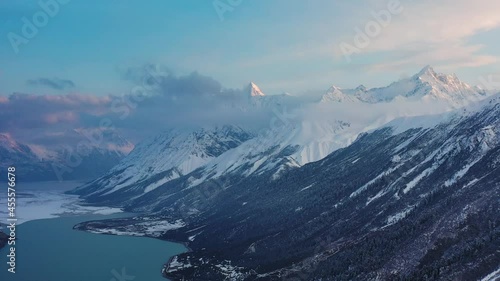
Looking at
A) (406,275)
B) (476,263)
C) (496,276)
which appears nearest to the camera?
(496,276)

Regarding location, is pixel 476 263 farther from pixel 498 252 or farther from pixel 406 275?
pixel 406 275

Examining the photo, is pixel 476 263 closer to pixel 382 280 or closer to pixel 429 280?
pixel 429 280

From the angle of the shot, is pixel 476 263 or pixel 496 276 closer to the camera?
pixel 496 276

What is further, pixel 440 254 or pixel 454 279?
pixel 440 254

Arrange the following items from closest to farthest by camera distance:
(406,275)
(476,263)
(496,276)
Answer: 1. (496,276)
2. (476,263)
3. (406,275)

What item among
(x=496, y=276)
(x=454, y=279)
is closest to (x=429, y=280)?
(x=454, y=279)

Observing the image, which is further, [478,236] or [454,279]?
[478,236]

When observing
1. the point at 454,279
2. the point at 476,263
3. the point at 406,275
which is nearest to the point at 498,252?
the point at 476,263

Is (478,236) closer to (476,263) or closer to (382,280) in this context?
(476,263)
